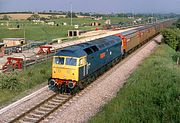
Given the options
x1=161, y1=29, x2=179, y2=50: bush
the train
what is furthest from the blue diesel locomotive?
x1=161, y1=29, x2=179, y2=50: bush

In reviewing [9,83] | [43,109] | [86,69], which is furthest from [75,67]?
[9,83]

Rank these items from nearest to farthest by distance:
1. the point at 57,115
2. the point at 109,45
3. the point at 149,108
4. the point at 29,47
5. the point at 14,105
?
the point at 149,108
the point at 57,115
the point at 14,105
the point at 109,45
the point at 29,47

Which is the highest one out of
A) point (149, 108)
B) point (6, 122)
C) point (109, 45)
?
point (109, 45)

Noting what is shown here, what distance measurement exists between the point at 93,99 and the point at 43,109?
376 centimetres

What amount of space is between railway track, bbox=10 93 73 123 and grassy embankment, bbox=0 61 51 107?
2315 mm

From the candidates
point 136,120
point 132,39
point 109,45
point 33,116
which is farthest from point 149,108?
point 132,39

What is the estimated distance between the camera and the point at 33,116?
1695 cm

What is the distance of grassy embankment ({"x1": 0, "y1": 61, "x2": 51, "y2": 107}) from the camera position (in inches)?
816

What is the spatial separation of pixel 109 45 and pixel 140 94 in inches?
486

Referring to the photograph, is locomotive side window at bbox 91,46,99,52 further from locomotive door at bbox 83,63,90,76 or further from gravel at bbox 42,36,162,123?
gravel at bbox 42,36,162,123

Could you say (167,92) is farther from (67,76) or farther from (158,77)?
(67,76)

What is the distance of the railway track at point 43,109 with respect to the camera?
53.8 feet

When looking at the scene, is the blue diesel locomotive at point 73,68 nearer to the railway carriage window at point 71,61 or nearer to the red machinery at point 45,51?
the railway carriage window at point 71,61

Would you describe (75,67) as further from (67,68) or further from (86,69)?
(86,69)
